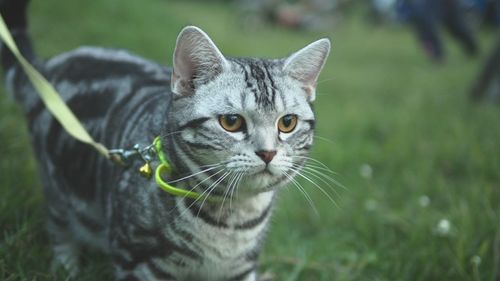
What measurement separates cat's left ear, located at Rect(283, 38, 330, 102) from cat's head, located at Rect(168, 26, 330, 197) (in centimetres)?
2

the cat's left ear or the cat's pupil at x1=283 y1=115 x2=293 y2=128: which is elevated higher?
the cat's left ear

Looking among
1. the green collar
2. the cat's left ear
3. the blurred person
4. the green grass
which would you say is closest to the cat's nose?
the green collar

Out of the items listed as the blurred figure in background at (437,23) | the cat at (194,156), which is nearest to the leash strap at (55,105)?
the cat at (194,156)

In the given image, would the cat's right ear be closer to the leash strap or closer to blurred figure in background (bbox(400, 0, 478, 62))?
the leash strap

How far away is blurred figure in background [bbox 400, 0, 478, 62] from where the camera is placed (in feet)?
21.7

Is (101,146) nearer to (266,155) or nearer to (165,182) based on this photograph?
(165,182)

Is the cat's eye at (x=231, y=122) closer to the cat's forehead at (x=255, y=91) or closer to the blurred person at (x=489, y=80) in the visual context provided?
the cat's forehead at (x=255, y=91)

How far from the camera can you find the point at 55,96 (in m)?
1.76

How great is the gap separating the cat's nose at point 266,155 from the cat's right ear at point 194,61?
1.00 ft

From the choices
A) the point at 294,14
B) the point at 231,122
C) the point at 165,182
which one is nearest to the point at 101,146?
the point at 165,182

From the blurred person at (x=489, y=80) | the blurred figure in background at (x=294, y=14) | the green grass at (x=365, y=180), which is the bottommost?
the blurred figure in background at (x=294, y=14)

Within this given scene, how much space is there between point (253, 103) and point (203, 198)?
1.15ft

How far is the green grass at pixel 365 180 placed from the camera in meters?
2.20

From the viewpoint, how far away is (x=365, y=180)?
→ 3.21 m
